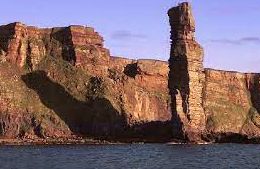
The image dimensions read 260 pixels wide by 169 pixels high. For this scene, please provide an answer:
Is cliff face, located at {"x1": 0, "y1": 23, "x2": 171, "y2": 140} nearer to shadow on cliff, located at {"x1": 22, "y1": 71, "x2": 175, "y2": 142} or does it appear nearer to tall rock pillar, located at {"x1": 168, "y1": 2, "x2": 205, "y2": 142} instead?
shadow on cliff, located at {"x1": 22, "y1": 71, "x2": 175, "y2": 142}

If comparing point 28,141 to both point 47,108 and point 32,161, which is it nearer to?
point 47,108

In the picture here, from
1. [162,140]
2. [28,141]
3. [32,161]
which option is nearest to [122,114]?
[162,140]

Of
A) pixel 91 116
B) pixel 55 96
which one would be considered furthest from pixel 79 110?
pixel 55 96

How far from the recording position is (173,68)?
164 metres

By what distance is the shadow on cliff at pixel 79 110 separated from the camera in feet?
576

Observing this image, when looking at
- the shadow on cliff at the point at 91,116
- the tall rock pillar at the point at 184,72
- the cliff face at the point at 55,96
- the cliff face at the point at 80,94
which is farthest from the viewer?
the shadow on cliff at the point at 91,116

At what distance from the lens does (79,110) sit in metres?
182

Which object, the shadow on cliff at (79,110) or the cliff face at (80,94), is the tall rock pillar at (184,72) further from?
the shadow on cliff at (79,110)

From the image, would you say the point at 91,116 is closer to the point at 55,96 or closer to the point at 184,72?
the point at 55,96

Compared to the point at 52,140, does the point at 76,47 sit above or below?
above

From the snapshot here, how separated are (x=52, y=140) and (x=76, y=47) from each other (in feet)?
161

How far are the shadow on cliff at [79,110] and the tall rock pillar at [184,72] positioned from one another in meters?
21.3

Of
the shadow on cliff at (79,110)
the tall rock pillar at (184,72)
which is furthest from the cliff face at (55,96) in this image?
the tall rock pillar at (184,72)

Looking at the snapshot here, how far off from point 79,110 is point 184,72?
36.5 m
